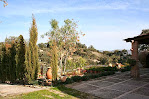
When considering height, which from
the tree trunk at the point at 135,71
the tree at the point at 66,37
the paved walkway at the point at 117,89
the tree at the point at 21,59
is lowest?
the paved walkway at the point at 117,89

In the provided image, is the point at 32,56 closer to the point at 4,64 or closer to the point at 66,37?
the point at 4,64

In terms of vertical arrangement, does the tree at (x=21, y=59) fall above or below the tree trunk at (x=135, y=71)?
above

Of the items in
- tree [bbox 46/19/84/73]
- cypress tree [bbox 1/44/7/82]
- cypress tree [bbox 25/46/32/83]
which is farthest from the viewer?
tree [bbox 46/19/84/73]

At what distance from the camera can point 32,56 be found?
7.79m

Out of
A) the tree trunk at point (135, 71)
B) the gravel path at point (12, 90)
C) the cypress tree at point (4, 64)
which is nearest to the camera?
the gravel path at point (12, 90)

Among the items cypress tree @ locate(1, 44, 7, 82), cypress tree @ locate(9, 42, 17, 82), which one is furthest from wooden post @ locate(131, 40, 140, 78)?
cypress tree @ locate(1, 44, 7, 82)

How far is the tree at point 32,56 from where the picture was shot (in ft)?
24.9

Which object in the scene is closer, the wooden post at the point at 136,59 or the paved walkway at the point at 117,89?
the paved walkway at the point at 117,89

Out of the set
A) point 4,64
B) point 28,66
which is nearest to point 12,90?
point 28,66

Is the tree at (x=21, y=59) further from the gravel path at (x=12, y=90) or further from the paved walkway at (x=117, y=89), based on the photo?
the paved walkway at (x=117, y=89)

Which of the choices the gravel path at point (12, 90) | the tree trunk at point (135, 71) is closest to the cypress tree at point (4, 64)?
the gravel path at point (12, 90)

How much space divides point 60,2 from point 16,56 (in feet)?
14.8

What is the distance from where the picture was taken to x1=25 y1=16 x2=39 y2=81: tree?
7578 millimetres

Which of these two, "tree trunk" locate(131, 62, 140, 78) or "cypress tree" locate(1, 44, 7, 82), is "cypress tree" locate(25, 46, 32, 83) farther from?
"tree trunk" locate(131, 62, 140, 78)
